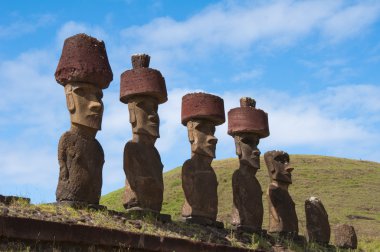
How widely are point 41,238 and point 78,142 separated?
2.55 metres

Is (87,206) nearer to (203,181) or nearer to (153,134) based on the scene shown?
(153,134)

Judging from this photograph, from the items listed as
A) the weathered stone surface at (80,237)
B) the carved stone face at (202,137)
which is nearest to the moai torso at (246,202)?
the carved stone face at (202,137)

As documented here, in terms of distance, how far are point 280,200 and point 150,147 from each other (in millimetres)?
4098

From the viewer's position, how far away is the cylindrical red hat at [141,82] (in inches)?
495

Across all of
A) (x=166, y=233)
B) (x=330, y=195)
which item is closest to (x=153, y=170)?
(x=166, y=233)

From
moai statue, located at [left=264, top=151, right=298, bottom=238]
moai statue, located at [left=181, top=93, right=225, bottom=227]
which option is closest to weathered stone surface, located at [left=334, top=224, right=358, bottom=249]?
moai statue, located at [left=264, top=151, right=298, bottom=238]

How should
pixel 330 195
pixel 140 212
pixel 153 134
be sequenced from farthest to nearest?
pixel 330 195 → pixel 153 134 → pixel 140 212

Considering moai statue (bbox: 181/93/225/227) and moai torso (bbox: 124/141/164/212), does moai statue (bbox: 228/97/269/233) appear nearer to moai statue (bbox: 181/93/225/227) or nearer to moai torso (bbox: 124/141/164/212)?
moai statue (bbox: 181/93/225/227)

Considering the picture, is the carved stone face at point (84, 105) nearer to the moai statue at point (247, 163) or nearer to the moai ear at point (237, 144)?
the moai statue at point (247, 163)

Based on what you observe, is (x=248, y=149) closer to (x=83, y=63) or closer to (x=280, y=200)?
(x=280, y=200)

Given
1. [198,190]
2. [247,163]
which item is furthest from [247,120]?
[198,190]

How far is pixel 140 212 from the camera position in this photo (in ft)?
38.2

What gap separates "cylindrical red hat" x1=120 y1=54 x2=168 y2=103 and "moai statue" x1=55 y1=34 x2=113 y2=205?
96cm

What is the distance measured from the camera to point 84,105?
11258 mm
